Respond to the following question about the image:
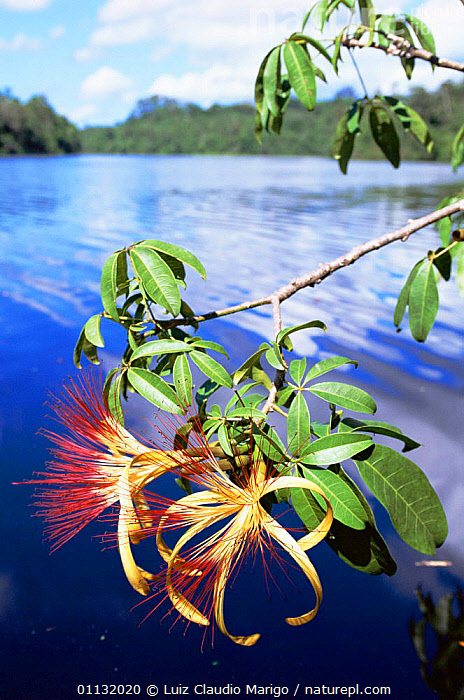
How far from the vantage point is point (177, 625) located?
944 millimetres

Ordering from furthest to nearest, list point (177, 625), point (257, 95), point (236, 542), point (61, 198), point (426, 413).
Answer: point (61, 198) → point (426, 413) → point (257, 95) → point (177, 625) → point (236, 542)

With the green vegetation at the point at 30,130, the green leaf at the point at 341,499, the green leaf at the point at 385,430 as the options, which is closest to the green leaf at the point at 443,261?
the green leaf at the point at 385,430

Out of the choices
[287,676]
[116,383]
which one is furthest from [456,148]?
[287,676]

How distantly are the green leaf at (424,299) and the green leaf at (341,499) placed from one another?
474mm

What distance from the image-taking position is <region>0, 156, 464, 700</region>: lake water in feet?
2.83

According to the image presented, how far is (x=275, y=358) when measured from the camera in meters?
0.71

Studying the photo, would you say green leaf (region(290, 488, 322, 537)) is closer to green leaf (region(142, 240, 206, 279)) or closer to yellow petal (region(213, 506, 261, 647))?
yellow petal (region(213, 506, 261, 647))

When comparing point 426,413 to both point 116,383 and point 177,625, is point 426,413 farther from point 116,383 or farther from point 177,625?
point 116,383

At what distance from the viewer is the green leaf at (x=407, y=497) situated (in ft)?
2.01

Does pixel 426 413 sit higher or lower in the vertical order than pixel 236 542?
lower

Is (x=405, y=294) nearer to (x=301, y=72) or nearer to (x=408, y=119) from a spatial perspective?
(x=301, y=72)

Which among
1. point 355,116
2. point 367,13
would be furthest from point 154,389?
point 367,13

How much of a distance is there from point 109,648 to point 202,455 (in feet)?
1.62

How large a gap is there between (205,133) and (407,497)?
43862mm
